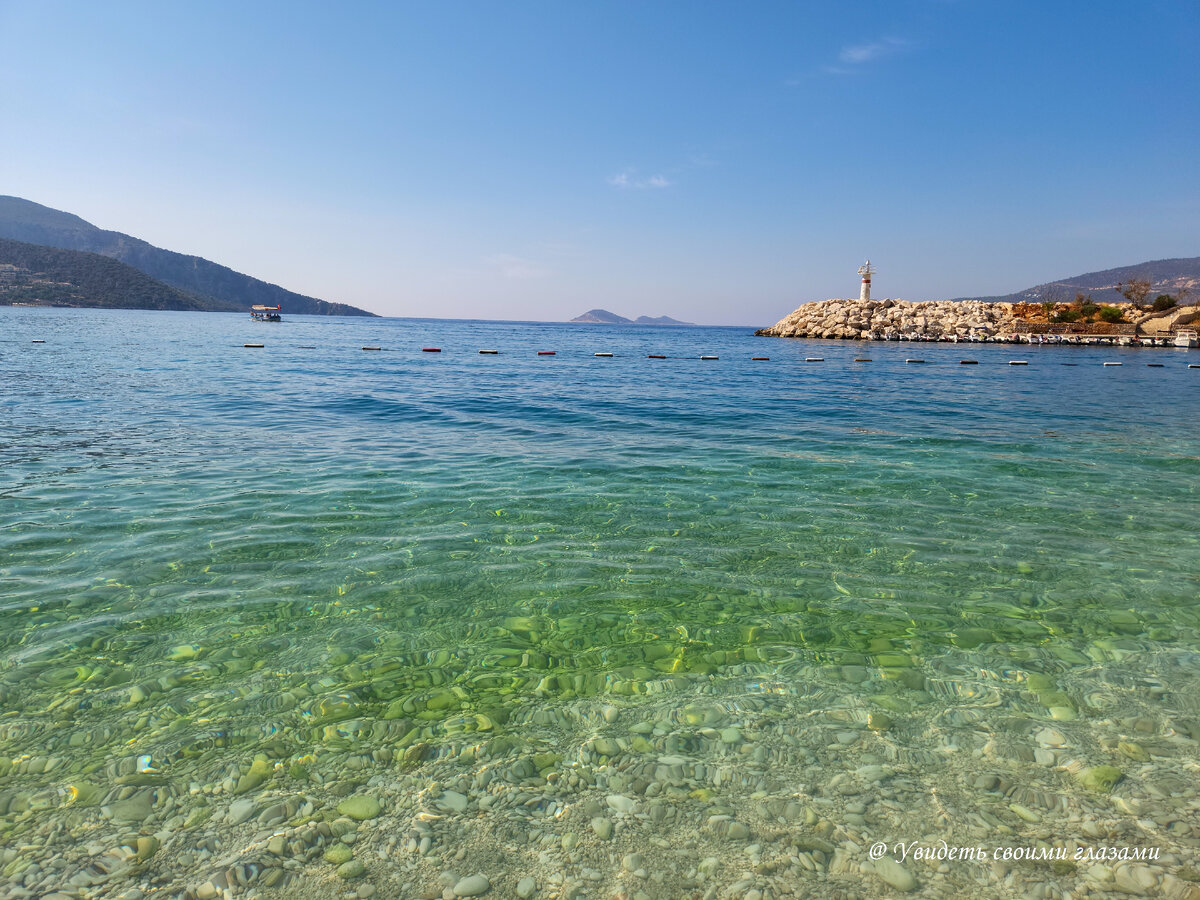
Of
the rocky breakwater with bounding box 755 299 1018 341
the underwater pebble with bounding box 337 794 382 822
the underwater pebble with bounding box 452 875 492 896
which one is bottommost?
the underwater pebble with bounding box 452 875 492 896

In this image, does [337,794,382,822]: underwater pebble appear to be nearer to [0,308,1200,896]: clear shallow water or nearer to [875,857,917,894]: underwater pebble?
[0,308,1200,896]: clear shallow water

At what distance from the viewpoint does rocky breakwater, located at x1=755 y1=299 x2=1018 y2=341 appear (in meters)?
95.8

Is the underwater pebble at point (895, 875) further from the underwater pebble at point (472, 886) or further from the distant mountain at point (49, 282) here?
the distant mountain at point (49, 282)

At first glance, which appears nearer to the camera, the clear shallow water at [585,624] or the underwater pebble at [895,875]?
the underwater pebble at [895,875]

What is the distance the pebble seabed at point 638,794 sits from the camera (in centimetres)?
331

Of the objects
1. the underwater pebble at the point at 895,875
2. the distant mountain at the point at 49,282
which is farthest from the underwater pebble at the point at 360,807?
the distant mountain at the point at 49,282

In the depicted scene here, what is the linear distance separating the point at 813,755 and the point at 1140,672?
382 centimetres

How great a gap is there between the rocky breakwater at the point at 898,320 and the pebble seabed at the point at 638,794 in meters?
103

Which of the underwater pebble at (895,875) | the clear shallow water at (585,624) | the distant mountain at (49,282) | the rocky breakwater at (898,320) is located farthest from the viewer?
the distant mountain at (49,282)

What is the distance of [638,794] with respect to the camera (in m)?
3.94

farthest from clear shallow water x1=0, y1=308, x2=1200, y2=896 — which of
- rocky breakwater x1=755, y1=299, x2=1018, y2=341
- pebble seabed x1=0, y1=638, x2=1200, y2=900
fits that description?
rocky breakwater x1=755, y1=299, x2=1018, y2=341

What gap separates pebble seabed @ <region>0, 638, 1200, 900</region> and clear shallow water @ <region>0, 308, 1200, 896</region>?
0.03 m

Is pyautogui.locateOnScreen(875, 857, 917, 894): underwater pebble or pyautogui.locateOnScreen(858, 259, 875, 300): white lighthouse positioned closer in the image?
pyautogui.locateOnScreen(875, 857, 917, 894): underwater pebble

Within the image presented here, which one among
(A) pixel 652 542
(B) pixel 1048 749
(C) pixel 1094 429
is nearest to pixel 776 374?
(C) pixel 1094 429
